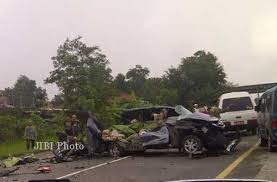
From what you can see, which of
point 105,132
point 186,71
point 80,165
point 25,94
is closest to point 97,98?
point 105,132

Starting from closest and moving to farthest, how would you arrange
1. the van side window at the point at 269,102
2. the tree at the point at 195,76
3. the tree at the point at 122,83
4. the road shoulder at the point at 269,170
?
the road shoulder at the point at 269,170 → the van side window at the point at 269,102 → the tree at the point at 195,76 → the tree at the point at 122,83

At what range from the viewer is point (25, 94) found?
98.6 metres

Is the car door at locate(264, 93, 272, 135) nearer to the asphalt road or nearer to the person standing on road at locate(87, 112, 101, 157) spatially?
the asphalt road

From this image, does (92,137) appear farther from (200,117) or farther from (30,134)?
(30,134)

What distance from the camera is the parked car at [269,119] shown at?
59.3 feet

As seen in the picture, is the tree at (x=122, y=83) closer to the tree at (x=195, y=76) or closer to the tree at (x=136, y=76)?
the tree at (x=136, y=76)

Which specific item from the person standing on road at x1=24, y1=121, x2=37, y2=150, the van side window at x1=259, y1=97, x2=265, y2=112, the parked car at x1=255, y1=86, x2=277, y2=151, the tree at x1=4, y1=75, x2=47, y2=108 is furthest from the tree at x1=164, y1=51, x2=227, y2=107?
the parked car at x1=255, y1=86, x2=277, y2=151

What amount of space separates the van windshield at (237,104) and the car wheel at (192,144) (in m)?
9.01

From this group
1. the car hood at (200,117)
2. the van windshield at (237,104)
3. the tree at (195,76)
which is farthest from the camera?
the tree at (195,76)

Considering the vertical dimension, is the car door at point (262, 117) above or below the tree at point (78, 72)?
below

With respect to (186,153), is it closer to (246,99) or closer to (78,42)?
(246,99)

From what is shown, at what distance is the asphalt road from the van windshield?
7288mm

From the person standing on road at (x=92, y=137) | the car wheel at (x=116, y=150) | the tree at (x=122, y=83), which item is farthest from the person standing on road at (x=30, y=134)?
the tree at (x=122, y=83)

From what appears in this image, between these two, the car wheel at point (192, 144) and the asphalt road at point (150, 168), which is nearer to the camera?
the asphalt road at point (150, 168)
